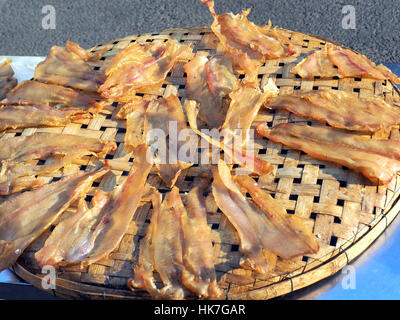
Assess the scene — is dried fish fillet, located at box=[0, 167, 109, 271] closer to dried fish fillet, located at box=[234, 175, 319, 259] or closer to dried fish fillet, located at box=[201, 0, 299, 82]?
dried fish fillet, located at box=[234, 175, 319, 259]

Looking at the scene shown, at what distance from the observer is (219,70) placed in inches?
78.8

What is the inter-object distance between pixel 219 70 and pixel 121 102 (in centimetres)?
43

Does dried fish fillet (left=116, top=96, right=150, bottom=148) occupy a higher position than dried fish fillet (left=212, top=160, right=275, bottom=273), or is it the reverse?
dried fish fillet (left=116, top=96, right=150, bottom=148)

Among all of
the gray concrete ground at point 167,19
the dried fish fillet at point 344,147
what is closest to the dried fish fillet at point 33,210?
the dried fish fillet at point 344,147

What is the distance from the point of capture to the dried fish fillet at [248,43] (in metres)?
2.03

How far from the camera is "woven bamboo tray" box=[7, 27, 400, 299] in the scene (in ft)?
4.64

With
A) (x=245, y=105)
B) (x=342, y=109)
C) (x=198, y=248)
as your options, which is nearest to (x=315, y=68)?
(x=342, y=109)

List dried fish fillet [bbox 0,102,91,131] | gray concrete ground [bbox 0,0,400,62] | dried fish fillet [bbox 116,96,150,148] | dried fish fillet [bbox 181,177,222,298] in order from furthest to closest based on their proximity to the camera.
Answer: gray concrete ground [bbox 0,0,400,62], dried fish fillet [bbox 0,102,91,131], dried fish fillet [bbox 116,96,150,148], dried fish fillet [bbox 181,177,222,298]

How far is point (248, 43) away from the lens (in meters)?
2.12

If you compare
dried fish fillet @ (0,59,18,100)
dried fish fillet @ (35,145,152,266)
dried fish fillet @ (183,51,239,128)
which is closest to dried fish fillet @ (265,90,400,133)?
dried fish fillet @ (183,51,239,128)

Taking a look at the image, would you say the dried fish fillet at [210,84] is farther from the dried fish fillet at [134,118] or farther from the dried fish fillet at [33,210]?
the dried fish fillet at [33,210]

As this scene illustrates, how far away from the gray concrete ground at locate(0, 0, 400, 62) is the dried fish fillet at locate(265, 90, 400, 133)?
1.56 meters

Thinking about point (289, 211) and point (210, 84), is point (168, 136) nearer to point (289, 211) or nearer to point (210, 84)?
point (210, 84)
